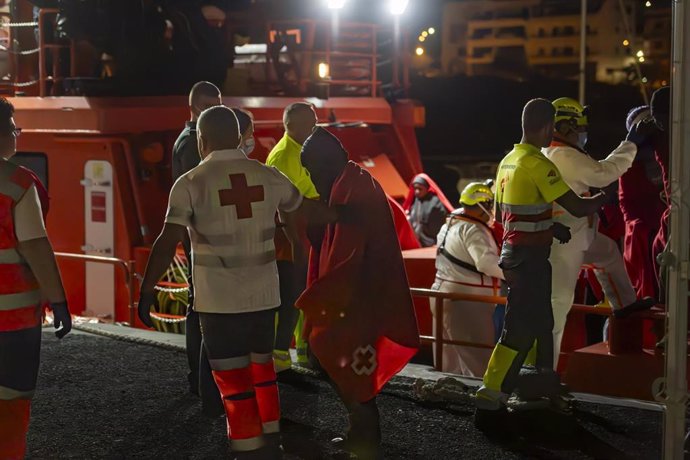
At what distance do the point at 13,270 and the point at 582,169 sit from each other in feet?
10.8

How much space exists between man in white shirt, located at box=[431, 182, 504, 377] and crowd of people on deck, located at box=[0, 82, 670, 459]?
1.18m

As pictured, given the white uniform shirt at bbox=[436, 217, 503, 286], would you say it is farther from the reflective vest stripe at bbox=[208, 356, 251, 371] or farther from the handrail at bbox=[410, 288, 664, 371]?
the reflective vest stripe at bbox=[208, 356, 251, 371]

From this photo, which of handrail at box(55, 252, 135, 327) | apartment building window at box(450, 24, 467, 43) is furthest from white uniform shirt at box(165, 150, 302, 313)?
apartment building window at box(450, 24, 467, 43)

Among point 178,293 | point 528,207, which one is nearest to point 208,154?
point 528,207

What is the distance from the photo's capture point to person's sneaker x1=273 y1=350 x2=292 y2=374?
7.36 metres

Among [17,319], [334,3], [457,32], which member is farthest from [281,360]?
[457,32]

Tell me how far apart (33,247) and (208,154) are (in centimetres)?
92

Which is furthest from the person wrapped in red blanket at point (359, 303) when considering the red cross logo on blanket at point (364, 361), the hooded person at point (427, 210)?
the hooded person at point (427, 210)

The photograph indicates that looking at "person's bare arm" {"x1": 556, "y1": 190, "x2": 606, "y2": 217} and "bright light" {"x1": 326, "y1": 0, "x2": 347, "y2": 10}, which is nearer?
"person's bare arm" {"x1": 556, "y1": 190, "x2": 606, "y2": 217}

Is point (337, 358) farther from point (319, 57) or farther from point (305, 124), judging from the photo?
point (319, 57)

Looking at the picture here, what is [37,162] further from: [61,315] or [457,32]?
[457,32]

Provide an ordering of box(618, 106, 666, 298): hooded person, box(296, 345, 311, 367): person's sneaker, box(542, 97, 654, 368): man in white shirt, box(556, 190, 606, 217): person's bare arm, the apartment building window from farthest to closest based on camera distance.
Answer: the apartment building window
box(296, 345, 311, 367): person's sneaker
box(618, 106, 666, 298): hooded person
box(542, 97, 654, 368): man in white shirt
box(556, 190, 606, 217): person's bare arm

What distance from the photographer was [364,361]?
18.2 ft

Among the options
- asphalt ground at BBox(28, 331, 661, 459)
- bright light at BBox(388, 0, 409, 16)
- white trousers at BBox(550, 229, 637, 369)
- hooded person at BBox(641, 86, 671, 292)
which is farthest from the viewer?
bright light at BBox(388, 0, 409, 16)
